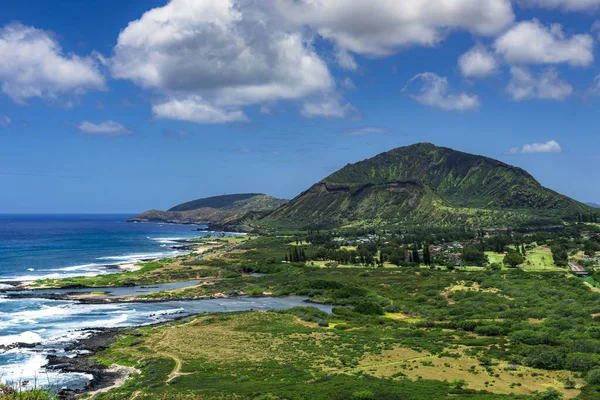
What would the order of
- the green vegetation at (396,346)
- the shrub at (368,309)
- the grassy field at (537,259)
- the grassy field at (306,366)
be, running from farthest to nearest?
1. the grassy field at (537,259)
2. the shrub at (368,309)
3. the green vegetation at (396,346)
4. the grassy field at (306,366)

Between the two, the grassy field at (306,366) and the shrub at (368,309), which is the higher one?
the grassy field at (306,366)

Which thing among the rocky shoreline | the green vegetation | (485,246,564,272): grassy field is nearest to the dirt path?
the green vegetation

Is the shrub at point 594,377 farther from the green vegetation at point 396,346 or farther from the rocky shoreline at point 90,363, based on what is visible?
the rocky shoreline at point 90,363

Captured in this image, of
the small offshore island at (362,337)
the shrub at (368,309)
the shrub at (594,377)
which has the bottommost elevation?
the shrub at (368,309)

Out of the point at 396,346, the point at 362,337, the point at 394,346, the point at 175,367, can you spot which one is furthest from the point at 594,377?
the point at 175,367

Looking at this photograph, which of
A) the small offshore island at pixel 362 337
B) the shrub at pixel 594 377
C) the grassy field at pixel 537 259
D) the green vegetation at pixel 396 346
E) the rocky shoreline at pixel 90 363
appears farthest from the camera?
the grassy field at pixel 537 259

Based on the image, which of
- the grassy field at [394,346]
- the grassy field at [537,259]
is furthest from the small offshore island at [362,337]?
the grassy field at [537,259]

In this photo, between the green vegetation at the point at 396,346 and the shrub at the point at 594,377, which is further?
the green vegetation at the point at 396,346

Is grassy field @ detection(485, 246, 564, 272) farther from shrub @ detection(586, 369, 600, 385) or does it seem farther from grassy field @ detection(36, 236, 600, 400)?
shrub @ detection(586, 369, 600, 385)

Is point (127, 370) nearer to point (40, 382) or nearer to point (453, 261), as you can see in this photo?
point (40, 382)
